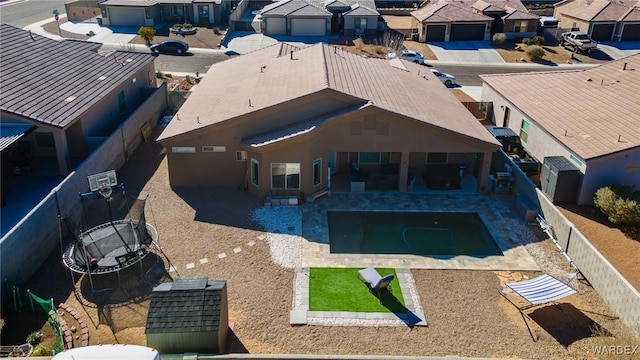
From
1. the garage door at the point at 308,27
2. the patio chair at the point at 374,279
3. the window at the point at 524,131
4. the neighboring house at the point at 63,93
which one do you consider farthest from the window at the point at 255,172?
the garage door at the point at 308,27

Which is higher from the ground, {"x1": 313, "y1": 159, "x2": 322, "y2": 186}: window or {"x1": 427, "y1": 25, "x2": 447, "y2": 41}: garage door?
{"x1": 427, "y1": 25, "x2": 447, "y2": 41}: garage door

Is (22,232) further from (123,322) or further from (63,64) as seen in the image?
(63,64)

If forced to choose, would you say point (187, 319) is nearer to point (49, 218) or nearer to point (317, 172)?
point (49, 218)

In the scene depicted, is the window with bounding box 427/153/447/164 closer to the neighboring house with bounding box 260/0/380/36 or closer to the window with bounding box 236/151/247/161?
the window with bounding box 236/151/247/161

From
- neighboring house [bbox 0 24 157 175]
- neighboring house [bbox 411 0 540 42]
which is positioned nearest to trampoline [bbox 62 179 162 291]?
neighboring house [bbox 0 24 157 175]

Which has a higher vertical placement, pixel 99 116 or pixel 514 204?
pixel 99 116

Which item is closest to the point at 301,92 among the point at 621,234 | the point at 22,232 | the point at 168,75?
the point at 22,232
